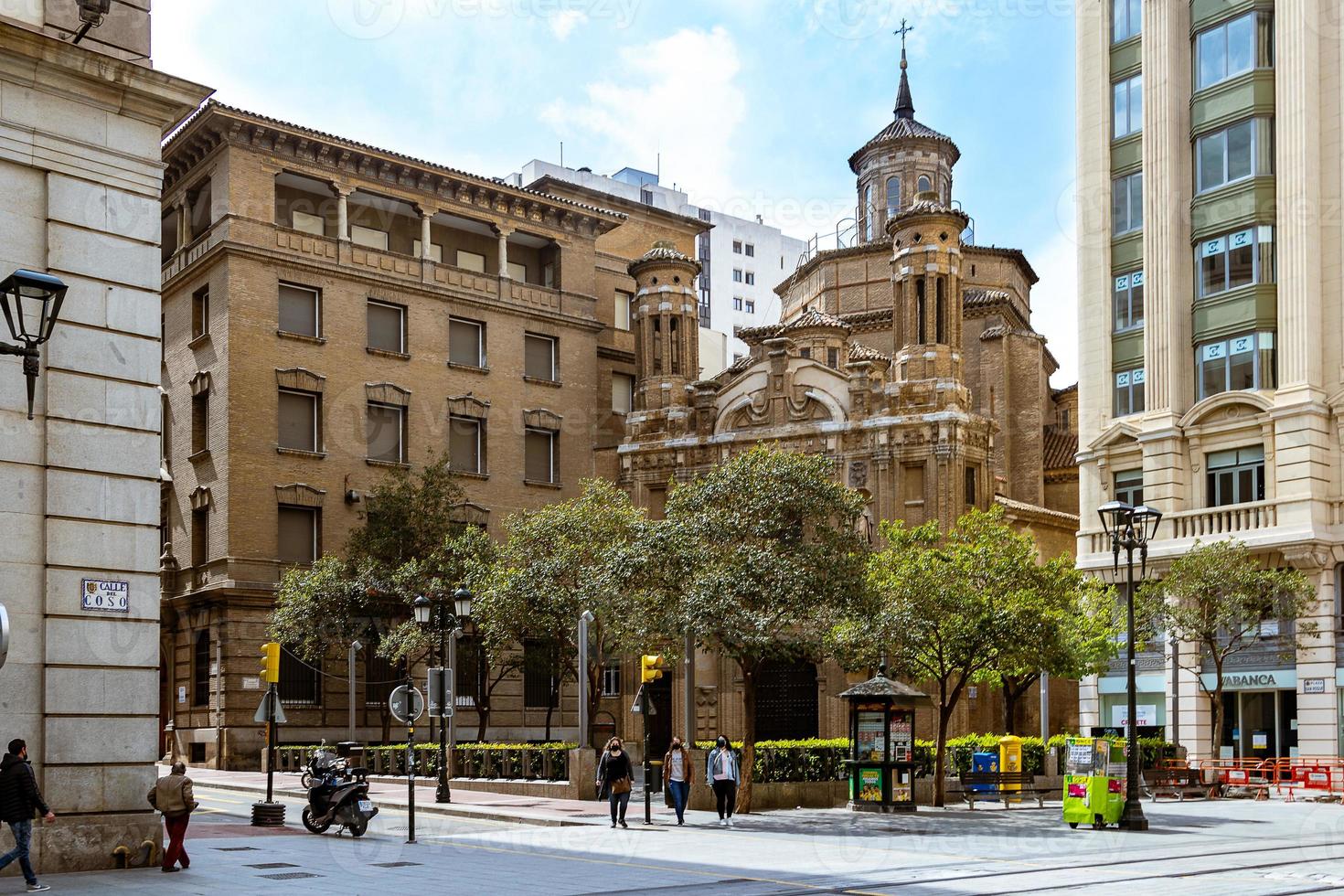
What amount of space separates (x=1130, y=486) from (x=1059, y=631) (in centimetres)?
1381

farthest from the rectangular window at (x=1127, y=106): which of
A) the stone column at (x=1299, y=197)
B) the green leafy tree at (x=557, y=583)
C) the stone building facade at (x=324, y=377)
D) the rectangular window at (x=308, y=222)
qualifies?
the rectangular window at (x=308, y=222)

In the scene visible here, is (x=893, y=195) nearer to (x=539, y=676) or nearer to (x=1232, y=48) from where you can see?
(x=1232, y=48)

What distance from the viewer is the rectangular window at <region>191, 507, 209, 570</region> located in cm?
4892

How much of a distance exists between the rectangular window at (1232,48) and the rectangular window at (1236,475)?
10990 millimetres

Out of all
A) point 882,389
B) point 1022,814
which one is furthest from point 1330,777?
point 882,389

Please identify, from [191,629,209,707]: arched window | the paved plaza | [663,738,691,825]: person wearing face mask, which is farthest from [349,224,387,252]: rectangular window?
[663,738,691,825]: person wearing face mask

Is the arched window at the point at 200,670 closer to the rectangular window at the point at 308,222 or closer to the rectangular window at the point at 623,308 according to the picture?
the rectangular window at the point at 308,222

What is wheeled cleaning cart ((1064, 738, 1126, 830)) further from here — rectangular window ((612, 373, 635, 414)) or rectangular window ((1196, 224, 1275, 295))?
rectangular window ((612, 373, 635, 414))

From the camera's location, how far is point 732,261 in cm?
10894

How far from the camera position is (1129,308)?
151ft

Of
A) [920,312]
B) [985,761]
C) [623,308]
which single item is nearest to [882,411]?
[920,312]

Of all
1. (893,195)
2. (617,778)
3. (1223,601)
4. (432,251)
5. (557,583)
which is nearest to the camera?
(617,778)

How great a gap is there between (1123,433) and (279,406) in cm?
2659

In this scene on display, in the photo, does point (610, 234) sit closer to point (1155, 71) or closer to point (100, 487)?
point (1155, 71)
